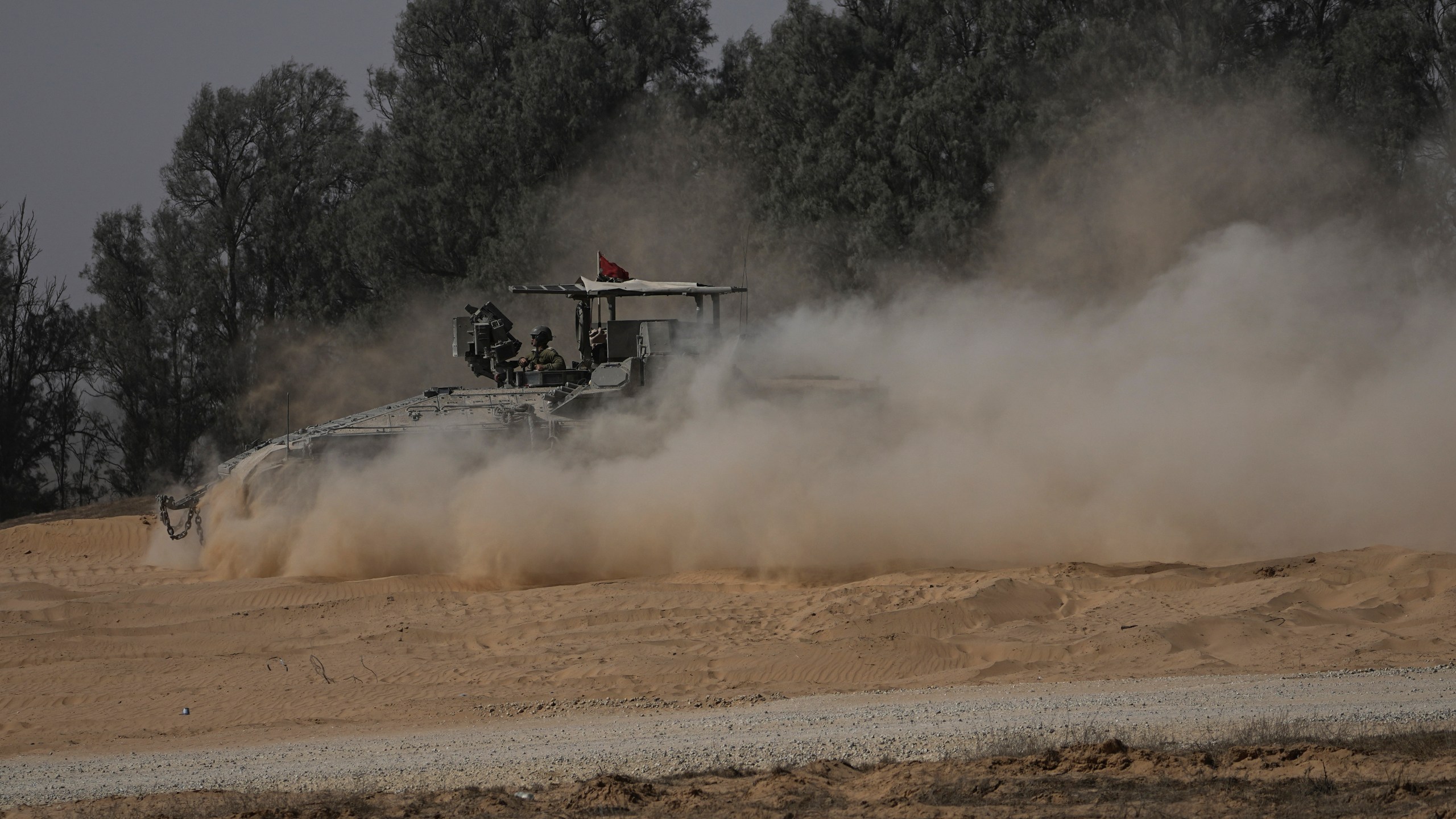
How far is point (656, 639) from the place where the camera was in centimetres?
1145

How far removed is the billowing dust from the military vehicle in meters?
0.30

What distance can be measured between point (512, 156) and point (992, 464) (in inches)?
852

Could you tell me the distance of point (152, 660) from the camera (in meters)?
11.3

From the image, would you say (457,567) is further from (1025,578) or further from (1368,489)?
(1368,489)

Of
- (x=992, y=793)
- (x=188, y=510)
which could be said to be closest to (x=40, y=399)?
(x=188, y=510)

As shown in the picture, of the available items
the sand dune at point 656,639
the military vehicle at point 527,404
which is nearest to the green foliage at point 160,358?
the military vehicle at point 527,404

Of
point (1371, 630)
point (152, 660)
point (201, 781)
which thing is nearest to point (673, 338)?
point (152, 660)

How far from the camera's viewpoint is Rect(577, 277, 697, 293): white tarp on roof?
19078 millimetres

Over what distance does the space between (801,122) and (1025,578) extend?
63.7 ft

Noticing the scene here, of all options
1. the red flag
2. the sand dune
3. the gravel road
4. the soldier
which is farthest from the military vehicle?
the gravel road

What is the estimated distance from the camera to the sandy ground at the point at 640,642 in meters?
9.65

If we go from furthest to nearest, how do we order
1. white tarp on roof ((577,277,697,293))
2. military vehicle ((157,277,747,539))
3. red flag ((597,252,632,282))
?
red flag ((597,252,632,282))
white tarp on roof ((577,277,697,293))
military vehicle ((157,277,747,539))

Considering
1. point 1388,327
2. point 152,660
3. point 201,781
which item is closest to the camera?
point 201,781

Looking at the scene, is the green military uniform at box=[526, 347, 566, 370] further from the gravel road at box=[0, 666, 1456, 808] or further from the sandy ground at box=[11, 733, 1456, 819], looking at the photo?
the sandy ground at box=[11, 733, 1456, 819]
